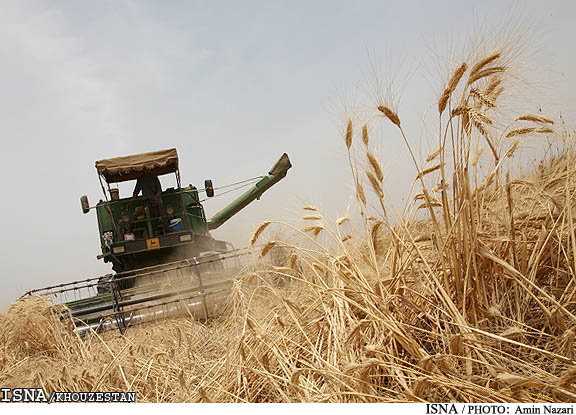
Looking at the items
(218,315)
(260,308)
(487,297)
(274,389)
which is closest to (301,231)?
(260,308)

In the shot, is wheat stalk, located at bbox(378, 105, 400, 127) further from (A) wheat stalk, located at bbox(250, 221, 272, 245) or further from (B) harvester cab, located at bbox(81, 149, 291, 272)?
(B) harvester cab, located at bbox(81, 149, 291, 272)

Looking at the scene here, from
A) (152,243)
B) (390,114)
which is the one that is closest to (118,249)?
(152,243)

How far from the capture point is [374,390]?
1.51m

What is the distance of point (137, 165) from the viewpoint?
312 inches

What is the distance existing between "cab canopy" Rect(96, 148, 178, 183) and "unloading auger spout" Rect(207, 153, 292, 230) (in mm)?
2263

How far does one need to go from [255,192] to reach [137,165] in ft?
9.76

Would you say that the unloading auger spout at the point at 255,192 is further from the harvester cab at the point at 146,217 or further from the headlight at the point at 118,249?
the headlight at the point at 118,249

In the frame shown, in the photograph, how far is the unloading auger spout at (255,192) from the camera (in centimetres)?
999

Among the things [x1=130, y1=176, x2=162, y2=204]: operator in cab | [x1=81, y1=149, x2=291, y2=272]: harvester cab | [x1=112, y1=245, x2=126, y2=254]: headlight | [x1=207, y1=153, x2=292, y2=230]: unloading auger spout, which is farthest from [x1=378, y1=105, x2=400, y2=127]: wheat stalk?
[x1=207, y1=153, x2=292, y2=230]: unloading auger spout

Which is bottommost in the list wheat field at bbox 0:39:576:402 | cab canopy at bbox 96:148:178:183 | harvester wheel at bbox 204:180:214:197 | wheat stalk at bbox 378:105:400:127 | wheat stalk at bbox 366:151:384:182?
wheat field at bbox 0:39:576:402

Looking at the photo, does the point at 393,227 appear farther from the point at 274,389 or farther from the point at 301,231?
the point at 274,389

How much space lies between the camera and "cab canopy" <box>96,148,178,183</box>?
7.89m

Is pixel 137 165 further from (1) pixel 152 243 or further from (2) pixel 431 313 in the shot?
(2) pixel 431 313

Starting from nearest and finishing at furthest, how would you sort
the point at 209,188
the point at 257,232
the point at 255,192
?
1. the point at 257,232
2. the point at 209,188
3. the point at 255,192
